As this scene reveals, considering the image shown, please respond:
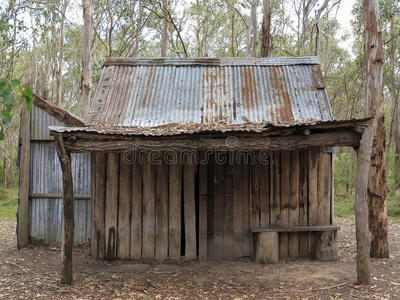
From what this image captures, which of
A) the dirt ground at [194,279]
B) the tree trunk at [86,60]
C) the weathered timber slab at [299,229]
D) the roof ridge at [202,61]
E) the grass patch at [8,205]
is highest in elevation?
the tree trunk at [86,60]

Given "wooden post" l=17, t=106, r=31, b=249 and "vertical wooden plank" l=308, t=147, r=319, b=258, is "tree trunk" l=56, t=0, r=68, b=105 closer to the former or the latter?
"wooden post" l=17, t=106, r=31, b=249

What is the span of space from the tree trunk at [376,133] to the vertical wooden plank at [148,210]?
4673 mm

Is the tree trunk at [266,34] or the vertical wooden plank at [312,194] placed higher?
the tree trunk at [266,34]

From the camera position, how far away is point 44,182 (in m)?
9.29

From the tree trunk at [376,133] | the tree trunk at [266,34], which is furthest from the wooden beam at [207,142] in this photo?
the tree trunk at [266,34]

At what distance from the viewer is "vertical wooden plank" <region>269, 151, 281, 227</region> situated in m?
7.91

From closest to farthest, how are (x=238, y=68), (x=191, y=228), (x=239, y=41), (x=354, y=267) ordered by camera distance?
(x=354, y=267), (x=191, y=228), (x=238, y=68), (x=239, y=41)

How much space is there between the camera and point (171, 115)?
823 centimetres

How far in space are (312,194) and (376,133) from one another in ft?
6.61

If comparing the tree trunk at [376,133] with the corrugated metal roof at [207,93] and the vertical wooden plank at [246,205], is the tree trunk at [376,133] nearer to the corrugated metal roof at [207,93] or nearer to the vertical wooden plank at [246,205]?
the corrugated metal roof at [207,93]

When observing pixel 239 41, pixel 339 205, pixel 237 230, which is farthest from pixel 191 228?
pixel 239 41

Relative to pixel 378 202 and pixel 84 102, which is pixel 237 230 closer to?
pixel 378 202

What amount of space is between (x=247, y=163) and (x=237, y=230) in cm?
141

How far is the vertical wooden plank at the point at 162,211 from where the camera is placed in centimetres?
785
